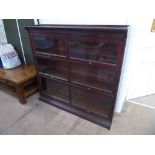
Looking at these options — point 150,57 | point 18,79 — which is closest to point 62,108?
point 18,79

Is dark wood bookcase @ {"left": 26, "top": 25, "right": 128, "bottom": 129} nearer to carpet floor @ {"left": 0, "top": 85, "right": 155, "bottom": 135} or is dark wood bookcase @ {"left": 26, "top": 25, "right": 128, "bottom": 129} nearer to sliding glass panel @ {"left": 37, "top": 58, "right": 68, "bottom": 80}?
sliding glass panel @ {"left": 37, "top": 58, "right": 68, "bottom": 80}

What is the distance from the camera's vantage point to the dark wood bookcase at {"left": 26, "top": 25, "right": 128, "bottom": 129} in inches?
53.3

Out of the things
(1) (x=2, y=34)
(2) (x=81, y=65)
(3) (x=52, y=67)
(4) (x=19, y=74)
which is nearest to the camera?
(2) (x=81, y=65)

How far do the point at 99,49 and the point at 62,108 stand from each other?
3.48ft

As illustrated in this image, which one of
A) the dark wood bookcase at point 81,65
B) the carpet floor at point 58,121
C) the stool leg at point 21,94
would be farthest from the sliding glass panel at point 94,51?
the stool leg at point 21,94

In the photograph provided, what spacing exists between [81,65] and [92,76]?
0.69 ft

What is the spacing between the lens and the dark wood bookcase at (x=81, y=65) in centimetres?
135

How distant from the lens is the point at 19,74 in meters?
2.21

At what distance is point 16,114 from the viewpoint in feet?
6.50

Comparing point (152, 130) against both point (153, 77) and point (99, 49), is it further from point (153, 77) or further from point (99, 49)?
point (99, 49)

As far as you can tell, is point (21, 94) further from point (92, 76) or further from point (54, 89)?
point (92, 76)

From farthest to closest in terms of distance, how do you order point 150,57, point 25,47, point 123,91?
point 25,47
point 150,57
point 123,91

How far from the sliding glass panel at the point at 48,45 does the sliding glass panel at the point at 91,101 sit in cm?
56

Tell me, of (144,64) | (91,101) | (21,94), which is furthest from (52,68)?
(144,64)
